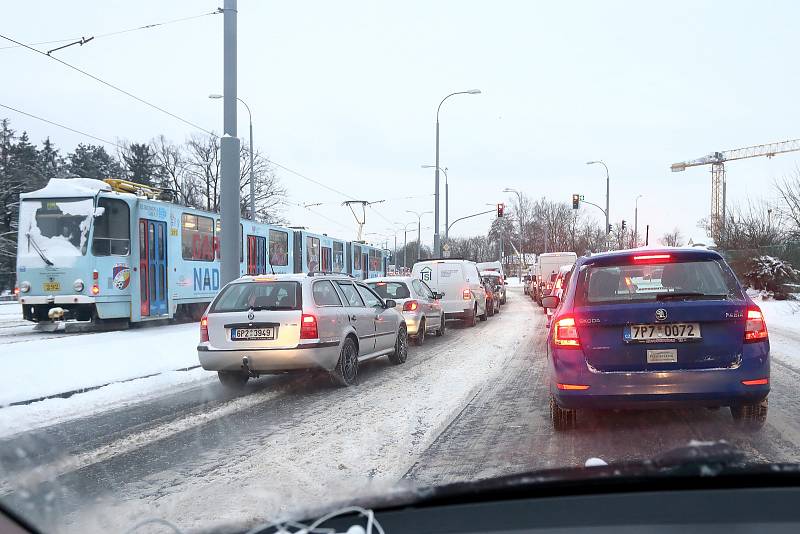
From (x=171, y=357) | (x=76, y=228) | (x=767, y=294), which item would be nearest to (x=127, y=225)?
(x=76, y=228)

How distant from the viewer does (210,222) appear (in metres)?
20.5

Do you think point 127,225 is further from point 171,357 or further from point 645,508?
point 645,508

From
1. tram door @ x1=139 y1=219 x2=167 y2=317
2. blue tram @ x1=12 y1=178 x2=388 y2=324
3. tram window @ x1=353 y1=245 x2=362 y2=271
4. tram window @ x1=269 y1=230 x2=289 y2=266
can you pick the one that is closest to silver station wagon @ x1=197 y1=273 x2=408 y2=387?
blue tram @ x1=12 y1=178 x2=388 y2=324

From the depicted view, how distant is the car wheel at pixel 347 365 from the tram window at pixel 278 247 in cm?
1630

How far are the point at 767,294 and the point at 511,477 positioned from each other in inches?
1083

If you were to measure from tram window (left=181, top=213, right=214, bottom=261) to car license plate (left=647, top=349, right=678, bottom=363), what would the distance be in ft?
52.0

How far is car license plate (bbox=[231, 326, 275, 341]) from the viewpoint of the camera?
7.91 m

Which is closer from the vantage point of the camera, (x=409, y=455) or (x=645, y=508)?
(x=645, y=508)

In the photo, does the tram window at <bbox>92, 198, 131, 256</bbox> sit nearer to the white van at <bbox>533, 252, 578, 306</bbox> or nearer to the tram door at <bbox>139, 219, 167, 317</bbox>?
the tram door at <bbox>139, 219, 167, 317</bbox>

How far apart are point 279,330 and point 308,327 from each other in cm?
36

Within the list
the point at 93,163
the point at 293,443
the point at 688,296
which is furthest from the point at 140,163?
the point at 688,296

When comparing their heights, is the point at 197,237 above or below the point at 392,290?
above

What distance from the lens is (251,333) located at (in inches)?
313

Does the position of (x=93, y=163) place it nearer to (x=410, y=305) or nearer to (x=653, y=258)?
(x=410, y=305)
